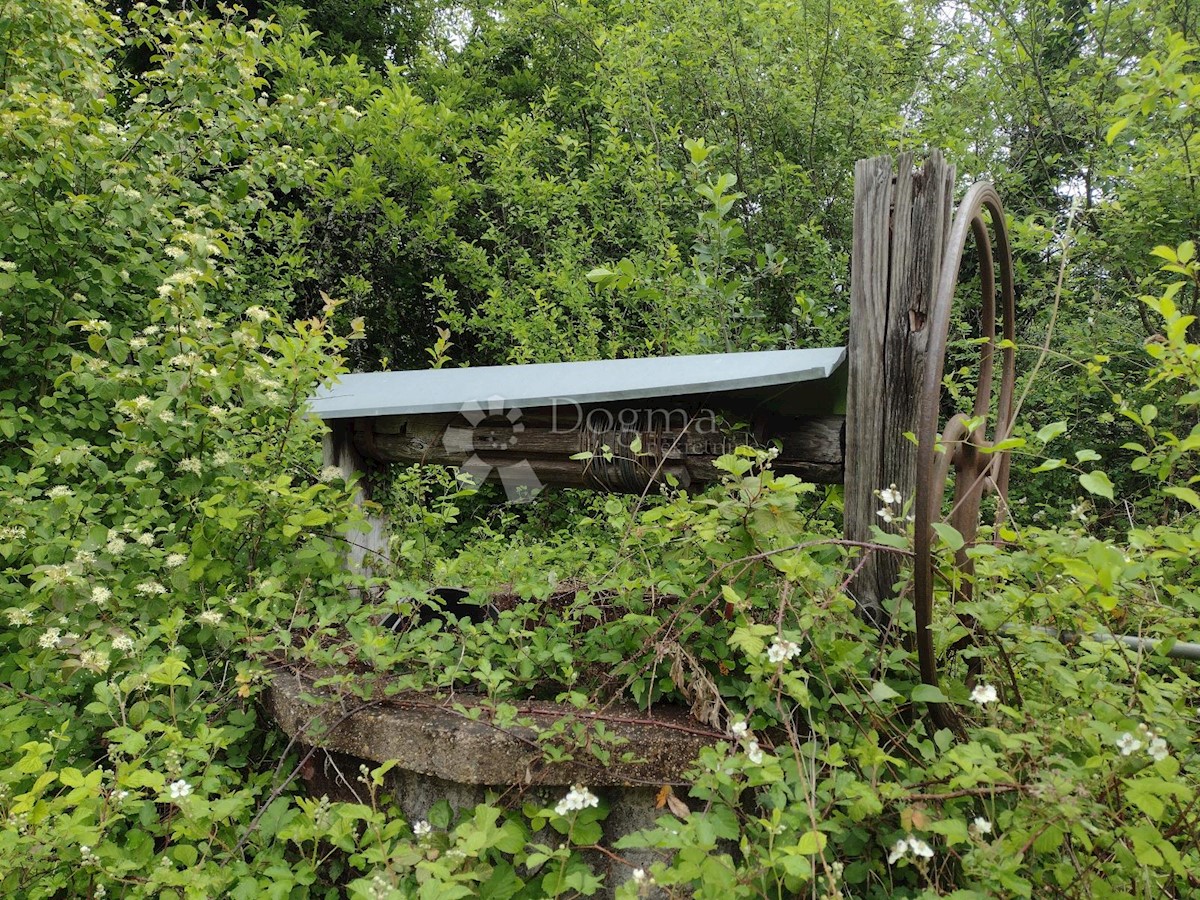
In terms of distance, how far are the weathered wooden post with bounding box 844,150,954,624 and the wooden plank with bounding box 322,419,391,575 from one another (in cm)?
182

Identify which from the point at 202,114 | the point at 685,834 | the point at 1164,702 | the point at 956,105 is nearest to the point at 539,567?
the point at 685,834

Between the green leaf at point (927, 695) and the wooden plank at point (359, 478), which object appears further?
the wooden plank at point (359, 478)

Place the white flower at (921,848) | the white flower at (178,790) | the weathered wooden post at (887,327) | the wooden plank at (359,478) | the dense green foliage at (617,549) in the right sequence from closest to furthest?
the white flower at (921,848), the dense green foliage at (617,549), the white flower at (178,790), the weathered wooden post at (887,327), the wooden plank at (359,478)

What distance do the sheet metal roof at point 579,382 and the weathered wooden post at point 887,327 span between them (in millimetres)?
128

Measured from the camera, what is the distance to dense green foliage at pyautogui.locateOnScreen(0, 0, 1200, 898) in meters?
1.38

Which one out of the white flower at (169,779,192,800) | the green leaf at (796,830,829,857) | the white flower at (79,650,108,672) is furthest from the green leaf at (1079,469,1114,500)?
the white flower at (79,650,108,672)

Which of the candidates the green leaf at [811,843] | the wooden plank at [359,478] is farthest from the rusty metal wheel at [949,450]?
the wooden plank at [359,478]

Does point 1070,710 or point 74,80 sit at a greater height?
point 74,80

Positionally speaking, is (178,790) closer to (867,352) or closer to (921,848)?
(921,848)

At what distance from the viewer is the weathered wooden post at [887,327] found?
1.67 meters

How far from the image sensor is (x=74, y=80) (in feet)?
10.6

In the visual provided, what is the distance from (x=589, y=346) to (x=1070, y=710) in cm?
465

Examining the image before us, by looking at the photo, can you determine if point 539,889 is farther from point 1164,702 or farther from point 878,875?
point 1164,702

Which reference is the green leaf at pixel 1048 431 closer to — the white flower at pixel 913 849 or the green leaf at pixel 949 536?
the green leaf at pixel 949 536
